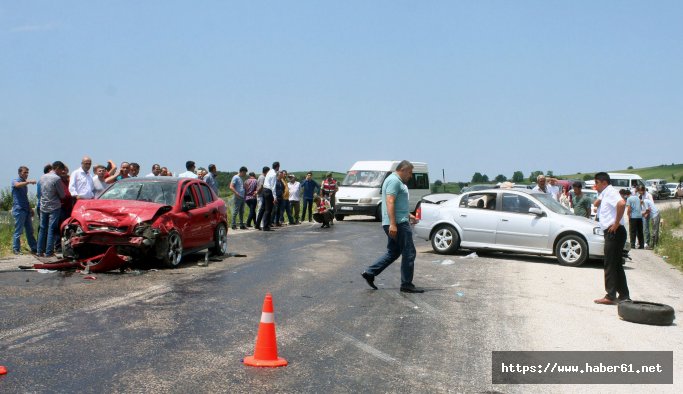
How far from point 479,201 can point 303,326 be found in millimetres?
9964

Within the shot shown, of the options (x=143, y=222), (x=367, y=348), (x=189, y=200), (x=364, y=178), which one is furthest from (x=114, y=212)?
(x=364, y=178)

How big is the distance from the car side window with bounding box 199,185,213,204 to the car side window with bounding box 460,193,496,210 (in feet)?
19.6

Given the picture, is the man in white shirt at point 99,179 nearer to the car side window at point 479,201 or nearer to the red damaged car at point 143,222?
the red damaged car at point 143,222

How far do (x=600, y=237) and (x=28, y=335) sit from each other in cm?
1203

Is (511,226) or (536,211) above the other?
(536,211)

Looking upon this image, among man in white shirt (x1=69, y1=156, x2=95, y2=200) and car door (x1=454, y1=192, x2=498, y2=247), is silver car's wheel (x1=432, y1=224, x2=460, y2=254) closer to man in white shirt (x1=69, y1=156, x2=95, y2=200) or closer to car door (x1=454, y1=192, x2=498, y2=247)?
car door (x1=454, y1=192, x2=498, y2=247)

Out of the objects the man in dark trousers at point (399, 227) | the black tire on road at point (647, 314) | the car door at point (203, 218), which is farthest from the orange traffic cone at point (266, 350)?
the car door at point (203, 218)

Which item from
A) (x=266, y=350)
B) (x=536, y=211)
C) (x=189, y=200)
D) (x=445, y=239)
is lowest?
(x=266, y=350)

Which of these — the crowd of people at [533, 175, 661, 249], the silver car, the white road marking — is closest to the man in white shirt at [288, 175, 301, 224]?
the crowd of people at [533, 175, 661, 249]

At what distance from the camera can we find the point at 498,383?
20.9 ft

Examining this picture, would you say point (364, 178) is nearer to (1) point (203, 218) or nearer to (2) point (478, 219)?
(2) point (478, 219)

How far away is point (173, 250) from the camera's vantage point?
13.4 meters

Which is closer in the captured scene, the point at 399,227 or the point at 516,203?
the point at 399,227

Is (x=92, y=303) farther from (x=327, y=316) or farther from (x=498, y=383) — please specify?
(x=498, y=383)
